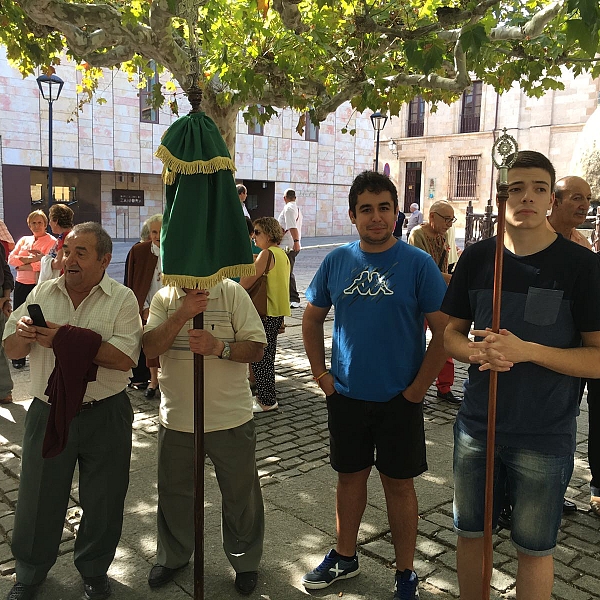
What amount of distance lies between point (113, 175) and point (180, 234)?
2540 centimetres

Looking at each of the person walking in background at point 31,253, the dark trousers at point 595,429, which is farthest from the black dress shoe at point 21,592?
the person walking in background at point 31,253

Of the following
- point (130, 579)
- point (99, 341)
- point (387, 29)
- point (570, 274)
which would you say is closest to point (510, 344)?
point (570, 274)

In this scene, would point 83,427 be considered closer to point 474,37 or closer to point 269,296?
point 269,296

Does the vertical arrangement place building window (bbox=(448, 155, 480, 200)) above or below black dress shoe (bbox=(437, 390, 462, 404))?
above

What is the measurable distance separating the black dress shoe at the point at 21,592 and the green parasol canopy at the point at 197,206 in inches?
70.5

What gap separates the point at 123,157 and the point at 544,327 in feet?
82.3

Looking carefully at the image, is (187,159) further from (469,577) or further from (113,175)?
(113,175)

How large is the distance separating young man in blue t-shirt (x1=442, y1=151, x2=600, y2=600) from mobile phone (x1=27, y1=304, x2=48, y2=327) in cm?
200

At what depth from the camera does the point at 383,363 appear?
3268 mm

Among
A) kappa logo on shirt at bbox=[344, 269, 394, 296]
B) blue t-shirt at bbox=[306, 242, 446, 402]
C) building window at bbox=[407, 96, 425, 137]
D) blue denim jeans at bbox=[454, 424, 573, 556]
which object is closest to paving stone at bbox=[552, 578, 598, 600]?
blue denim jeans at bbox=[454, 424, 573, 556]

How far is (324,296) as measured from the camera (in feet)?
11.9

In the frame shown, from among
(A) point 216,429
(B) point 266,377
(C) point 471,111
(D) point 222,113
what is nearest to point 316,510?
(A) point 216,429

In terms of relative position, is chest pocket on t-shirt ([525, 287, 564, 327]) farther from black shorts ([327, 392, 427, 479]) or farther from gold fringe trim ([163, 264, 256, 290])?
gold fringe trim ([163, 264, 256, 290])

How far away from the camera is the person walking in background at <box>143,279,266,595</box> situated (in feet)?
11.1
